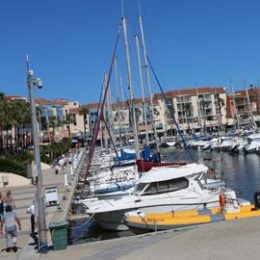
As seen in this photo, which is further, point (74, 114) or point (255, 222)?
point (74, 114)

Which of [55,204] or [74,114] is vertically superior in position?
[74,114]

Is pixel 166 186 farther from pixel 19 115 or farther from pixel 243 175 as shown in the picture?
pixel 19 115

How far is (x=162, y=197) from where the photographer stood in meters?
24.3

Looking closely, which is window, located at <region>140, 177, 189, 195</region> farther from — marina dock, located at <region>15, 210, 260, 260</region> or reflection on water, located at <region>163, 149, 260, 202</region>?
reflection on water, located at <region>163, 149, 260, 202</region>

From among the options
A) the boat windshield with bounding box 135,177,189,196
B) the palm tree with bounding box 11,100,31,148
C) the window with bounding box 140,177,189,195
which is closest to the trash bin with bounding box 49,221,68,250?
the boat windshield with bounding box 135,177,189,196

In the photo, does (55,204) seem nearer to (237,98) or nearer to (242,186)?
(242,186)

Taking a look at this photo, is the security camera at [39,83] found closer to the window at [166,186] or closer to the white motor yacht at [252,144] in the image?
the window at [166,186]

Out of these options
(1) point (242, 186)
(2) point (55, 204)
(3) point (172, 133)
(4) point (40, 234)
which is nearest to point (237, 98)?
(3) point (172, 133)

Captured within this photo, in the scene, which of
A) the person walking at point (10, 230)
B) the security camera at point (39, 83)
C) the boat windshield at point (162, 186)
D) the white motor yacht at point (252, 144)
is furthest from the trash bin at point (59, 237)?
the white motor yacht at point (252, 144)

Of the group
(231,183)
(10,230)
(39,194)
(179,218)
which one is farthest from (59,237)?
(231,183)

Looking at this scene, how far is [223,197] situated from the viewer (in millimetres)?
21719

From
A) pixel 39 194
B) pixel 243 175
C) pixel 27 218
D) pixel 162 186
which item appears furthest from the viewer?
pixel 243 175

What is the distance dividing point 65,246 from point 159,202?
7.73 m

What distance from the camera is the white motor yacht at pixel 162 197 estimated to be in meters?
23.9
